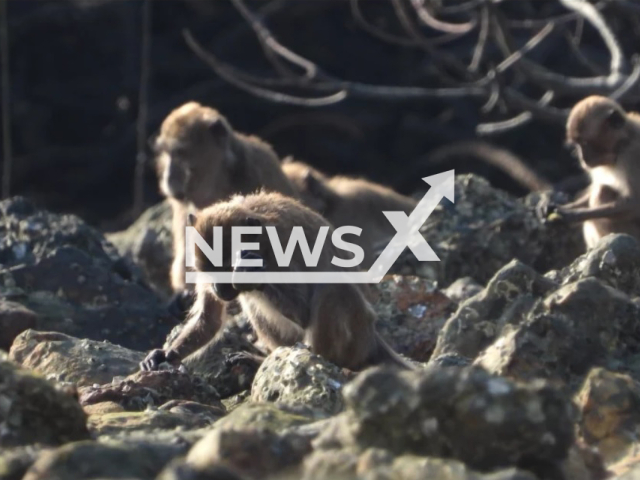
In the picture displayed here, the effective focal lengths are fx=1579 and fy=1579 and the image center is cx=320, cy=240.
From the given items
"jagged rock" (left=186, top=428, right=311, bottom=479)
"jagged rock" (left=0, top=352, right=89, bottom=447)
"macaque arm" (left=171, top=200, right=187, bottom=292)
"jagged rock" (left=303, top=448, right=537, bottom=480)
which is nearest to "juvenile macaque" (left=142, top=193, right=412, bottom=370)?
"macaque arm" (left=171, top=200, right=187, bottom=292)

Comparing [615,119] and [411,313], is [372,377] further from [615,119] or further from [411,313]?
[615,119]

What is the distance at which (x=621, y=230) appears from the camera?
10.0 meters

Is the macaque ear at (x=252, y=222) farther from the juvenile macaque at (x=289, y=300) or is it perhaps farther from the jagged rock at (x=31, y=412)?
the jagged rock at (x=31, y=412)

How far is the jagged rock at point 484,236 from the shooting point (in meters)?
9.27

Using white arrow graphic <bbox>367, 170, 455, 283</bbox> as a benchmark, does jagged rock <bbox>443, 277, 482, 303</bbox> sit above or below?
below

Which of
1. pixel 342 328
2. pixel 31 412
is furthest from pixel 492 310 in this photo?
pixel 31 412

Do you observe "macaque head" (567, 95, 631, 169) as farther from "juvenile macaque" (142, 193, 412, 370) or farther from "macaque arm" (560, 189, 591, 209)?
"juvenile macaque" (142, 193, 412, 370)

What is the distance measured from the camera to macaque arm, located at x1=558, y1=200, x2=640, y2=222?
9648mm

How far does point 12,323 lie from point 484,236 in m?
3.18

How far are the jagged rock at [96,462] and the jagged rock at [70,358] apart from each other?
207cm

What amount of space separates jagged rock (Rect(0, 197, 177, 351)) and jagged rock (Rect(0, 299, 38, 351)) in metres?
0.28

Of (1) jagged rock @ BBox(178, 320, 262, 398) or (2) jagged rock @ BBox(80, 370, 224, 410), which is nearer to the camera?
(2) jagged rock @ BBox(80, 370, 224, 410)

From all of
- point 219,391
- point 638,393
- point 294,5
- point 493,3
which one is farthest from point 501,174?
point 638,393

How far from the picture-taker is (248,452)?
13.3ft
